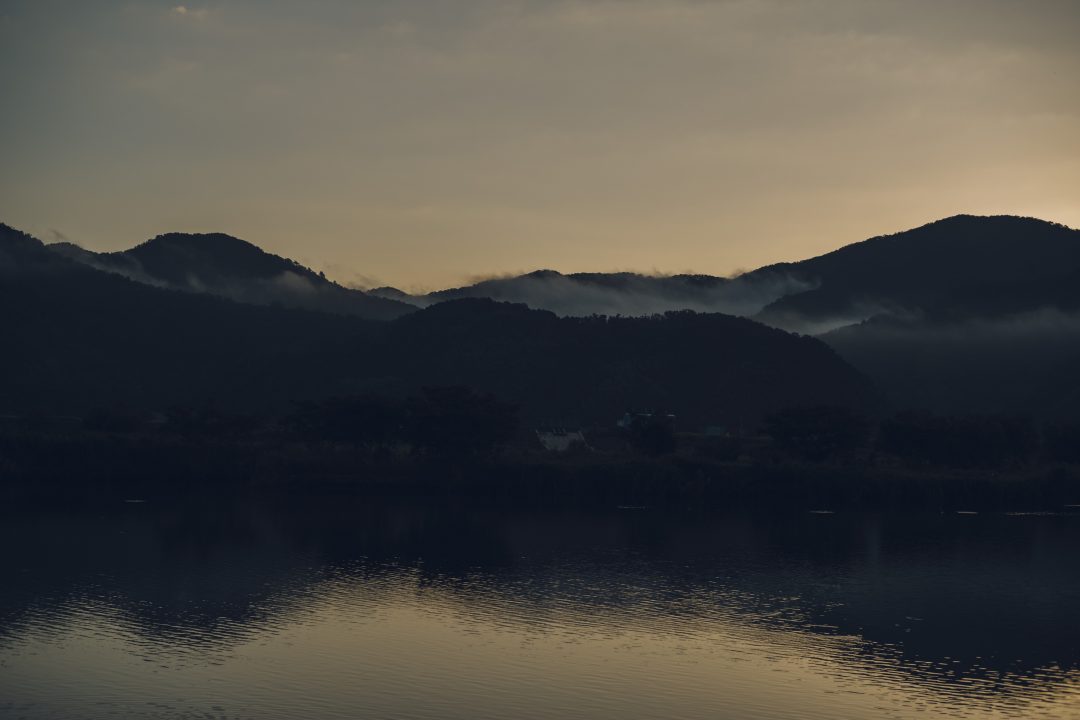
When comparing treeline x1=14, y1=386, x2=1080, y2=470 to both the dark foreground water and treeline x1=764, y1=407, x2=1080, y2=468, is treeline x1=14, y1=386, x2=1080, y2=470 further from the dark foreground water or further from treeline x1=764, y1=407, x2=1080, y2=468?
the dark foreground water

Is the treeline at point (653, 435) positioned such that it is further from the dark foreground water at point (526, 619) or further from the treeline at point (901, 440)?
the dark foreground water at point (526, 619)

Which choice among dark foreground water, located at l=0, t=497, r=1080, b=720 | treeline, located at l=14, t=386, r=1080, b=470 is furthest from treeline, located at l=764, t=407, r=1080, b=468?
dark foreground water, located at l=0, t=497, r=1080, b=720

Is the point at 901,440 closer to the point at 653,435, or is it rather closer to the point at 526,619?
the point at 653,435

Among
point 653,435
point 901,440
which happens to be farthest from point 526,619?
point 901,440

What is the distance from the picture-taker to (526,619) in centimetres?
6112

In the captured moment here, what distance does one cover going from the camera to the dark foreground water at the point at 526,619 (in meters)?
46.3

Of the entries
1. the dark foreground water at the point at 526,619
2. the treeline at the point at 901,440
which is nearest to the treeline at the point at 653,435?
the treeline at the point at 901,440

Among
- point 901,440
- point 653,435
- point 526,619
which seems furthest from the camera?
point 653,435

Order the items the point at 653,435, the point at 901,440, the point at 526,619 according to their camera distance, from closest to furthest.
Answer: the point at 526,619
the point at 901,440
the point at 653,435

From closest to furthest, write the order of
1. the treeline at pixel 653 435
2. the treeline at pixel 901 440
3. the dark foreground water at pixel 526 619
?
the dark foreground water at pixel 526 619 → the treeline at pixel 653 435 → the treeline at pixel 901 440

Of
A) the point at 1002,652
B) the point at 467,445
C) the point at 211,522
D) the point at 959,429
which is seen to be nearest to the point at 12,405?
the point at 467,445

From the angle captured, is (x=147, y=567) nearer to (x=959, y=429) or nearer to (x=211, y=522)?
(x=211, y=522)

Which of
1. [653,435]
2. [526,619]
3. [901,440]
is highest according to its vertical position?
[901,440]

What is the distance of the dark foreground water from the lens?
4631 centimetres
